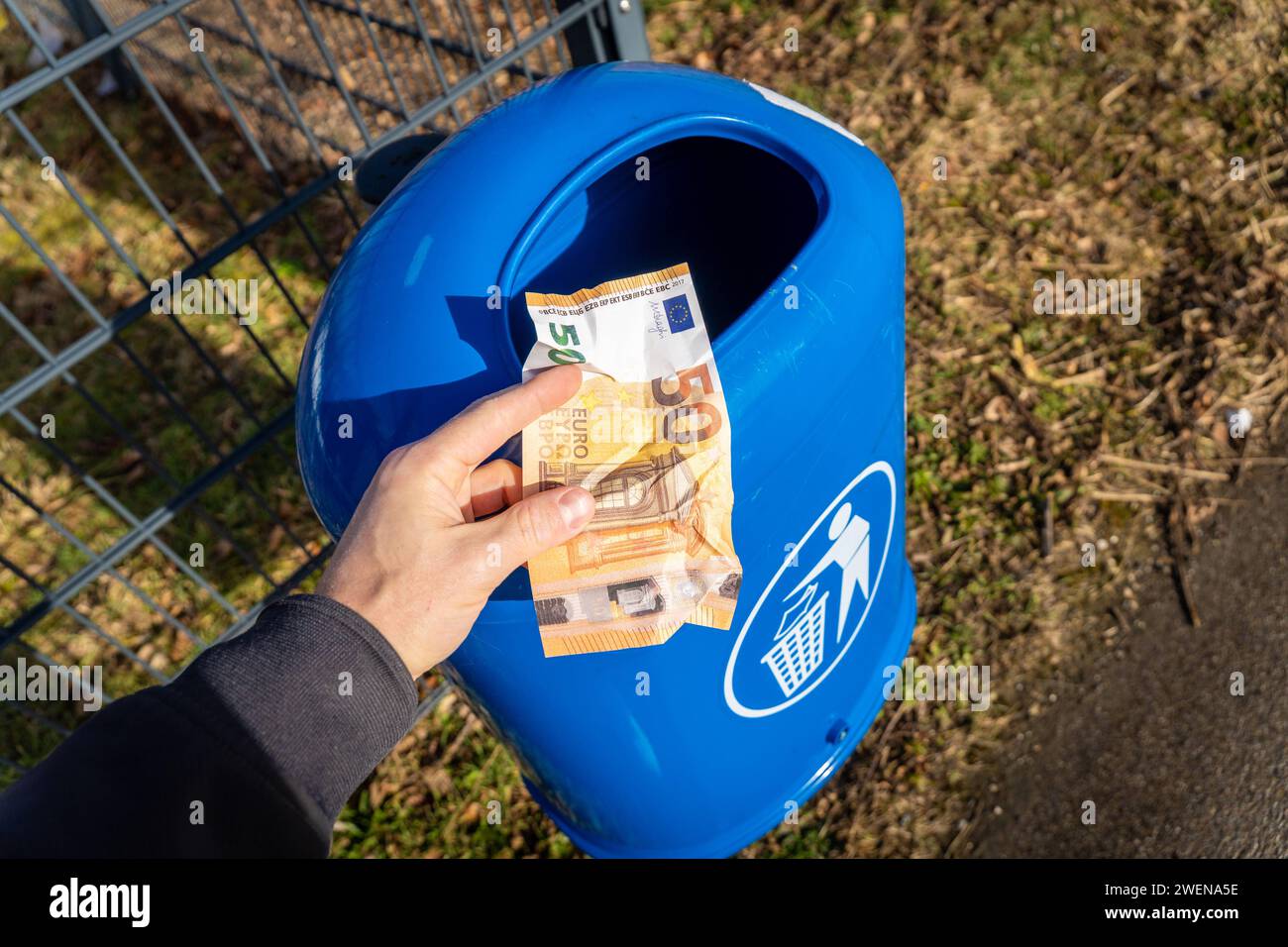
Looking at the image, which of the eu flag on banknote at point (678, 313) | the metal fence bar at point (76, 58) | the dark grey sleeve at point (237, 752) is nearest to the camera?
the dark grey sleeve at point (237, 752)

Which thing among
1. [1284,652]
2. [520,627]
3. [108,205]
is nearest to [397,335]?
[520,627]

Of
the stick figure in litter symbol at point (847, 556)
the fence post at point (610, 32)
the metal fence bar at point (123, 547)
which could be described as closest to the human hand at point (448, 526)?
the stick figure in litter symbol at point (847, 556)

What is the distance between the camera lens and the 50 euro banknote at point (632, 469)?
3.91 feet

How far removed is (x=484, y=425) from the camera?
3.69 feet

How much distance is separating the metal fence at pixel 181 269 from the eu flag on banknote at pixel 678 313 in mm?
1057

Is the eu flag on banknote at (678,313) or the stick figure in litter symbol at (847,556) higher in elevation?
the eu flag on banknote at (678,313)

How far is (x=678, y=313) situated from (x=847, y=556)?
2.02 feet

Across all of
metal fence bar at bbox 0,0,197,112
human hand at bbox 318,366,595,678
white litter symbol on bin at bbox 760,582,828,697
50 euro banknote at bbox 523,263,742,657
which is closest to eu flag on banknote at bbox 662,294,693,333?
50 euro banknote at bbox 523,263,742,657

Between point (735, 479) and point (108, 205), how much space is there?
3.62 m

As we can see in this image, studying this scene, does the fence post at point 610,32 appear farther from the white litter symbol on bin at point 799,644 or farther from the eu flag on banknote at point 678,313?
the white litter symbol on bin at point 799,644

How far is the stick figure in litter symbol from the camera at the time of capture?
1.52 m

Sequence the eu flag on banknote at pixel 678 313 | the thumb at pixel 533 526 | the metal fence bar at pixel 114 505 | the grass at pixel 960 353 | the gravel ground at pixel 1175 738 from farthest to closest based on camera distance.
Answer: the grass at pixel 960 353 < the gravel ground at pixel 1175 738 < the metal fence bar at pixel 114 505 < the eu flag on banknote at pixel 678 313 < the thumb at pixel 533 526

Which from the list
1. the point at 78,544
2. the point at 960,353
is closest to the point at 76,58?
the point at 78,544

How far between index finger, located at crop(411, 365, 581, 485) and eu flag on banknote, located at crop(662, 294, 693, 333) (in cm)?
20
